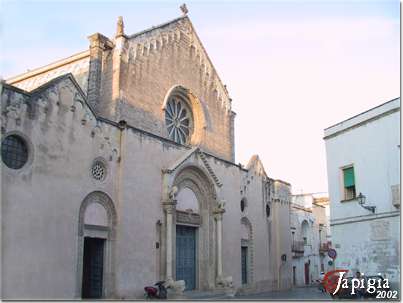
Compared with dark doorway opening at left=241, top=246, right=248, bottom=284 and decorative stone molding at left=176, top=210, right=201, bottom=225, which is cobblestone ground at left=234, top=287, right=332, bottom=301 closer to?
dark doorway opening at left=241, top=246, right=248, bottom=284

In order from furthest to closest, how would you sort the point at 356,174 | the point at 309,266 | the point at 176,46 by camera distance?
1. the point at 309,266
2. the point at 176,46
3. the point at 356,174

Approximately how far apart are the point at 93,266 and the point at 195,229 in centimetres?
651

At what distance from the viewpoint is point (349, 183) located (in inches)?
763

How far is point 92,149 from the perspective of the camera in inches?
653

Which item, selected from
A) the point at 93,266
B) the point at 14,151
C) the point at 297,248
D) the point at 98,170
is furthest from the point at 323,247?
the point at 14,151

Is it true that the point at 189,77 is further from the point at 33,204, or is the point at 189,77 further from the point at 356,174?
the point at 33,204

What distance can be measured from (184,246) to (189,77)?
887cm

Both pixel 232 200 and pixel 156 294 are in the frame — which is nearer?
pixel 156 294

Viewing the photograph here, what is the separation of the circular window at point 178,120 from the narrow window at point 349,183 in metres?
8.38

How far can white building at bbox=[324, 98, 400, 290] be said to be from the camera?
56.6ft

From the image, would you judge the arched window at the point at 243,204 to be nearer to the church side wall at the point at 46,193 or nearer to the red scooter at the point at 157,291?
the red scooter at the point at 157,291

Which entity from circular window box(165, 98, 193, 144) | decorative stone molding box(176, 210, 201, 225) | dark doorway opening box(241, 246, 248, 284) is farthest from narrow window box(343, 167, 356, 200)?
circular window box(165, 98, 193, 144)

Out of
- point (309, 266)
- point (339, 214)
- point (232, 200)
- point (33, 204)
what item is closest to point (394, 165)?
point (339, 214)

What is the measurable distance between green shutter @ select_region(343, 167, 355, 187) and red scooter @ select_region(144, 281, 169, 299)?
855cm
